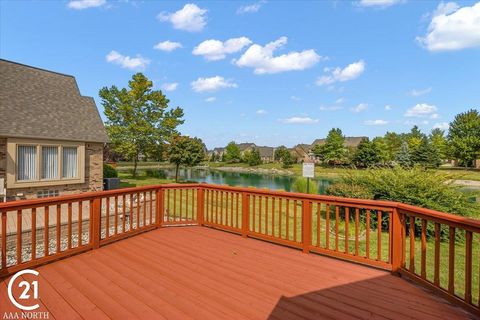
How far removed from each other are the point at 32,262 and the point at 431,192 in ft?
30.3

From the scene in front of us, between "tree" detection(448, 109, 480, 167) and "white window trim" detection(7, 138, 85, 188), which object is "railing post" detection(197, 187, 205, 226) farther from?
"tree" detection(448, 109, 480, 167)

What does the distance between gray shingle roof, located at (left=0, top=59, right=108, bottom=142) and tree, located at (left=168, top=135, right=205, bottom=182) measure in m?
9.81

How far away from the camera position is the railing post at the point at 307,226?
3818mm

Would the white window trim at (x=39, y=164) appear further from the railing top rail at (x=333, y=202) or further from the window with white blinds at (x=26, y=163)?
the railing top rail at (x=333, y=202)

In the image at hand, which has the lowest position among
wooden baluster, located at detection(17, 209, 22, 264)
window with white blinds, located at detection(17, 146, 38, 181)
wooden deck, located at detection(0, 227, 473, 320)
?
wooden deck, located at detection(0, 227, 473, 320)

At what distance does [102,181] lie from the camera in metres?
10.7

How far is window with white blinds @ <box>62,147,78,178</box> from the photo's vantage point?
930cm

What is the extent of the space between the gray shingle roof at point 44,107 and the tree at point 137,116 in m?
9.71

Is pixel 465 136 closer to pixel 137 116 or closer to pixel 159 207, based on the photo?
pixel 137 116

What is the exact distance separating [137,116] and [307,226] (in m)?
21.0

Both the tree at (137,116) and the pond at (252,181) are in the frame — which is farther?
the pond at (252,181)

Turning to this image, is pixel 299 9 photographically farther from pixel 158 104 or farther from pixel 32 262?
pixel 158 104

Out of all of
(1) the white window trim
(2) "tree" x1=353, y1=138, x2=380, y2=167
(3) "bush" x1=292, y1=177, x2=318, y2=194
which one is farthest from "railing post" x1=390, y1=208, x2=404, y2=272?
(2) "tree" x1=353, y1=138, x2=380, y2=167

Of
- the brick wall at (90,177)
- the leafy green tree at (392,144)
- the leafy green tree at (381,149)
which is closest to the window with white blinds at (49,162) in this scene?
the brick wall at (90,177)
